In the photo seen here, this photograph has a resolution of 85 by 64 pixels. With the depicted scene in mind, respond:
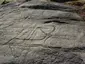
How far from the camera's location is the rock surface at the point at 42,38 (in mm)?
2293

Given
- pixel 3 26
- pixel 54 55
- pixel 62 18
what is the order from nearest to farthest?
pixel 54 55 → pixel 3 26 → pixel 62 18

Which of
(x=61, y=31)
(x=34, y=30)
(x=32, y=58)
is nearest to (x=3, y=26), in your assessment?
(x=34, y=30)

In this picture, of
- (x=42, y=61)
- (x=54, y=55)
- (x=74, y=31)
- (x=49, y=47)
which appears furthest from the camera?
(x=74, y=31)

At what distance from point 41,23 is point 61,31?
74 cm

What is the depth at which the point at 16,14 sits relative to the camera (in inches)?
185

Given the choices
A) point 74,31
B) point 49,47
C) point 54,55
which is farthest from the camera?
point 74,31

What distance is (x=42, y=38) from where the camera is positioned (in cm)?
296

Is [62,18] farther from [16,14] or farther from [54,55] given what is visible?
[54,55]

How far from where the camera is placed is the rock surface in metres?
2.29

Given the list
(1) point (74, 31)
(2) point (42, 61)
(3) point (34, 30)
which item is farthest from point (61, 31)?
(2) point (42, 61)

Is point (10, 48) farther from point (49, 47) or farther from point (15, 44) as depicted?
point (49, 47)

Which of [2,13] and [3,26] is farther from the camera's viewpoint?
[2,13]

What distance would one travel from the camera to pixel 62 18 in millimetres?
4148

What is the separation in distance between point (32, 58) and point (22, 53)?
24 cm
